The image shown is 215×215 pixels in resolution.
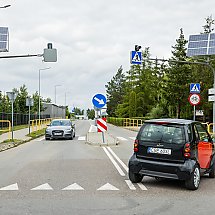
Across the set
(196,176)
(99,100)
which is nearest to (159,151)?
(196,176)

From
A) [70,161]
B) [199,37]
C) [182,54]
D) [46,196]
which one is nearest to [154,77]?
[182,54]

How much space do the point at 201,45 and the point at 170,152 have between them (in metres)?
18.2

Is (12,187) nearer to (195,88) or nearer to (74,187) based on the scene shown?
(74,187)

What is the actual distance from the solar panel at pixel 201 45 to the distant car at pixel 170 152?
16.4 metres

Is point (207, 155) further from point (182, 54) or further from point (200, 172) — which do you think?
point (182, 54)

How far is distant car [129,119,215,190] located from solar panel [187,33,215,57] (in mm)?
16355

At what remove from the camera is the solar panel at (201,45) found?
78.5ft

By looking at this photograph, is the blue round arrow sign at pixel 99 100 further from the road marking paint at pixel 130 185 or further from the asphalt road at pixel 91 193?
the road marking paint at pixel 130 185

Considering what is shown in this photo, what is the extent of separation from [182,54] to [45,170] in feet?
147

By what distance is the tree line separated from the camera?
4512cm

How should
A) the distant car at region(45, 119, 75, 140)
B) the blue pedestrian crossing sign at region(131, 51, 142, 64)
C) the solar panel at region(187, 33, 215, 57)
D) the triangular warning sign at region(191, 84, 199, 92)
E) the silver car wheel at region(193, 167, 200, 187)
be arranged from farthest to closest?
the solar panel at region(187, 33, 215, 57), the distant car at region(45, 119, 75, 140), the blue pedestrian crossing sign at region(131, 51, 142, 64), the triangular warning sign at region(191, 84, 199, 92), the silver car wheel at region(193, 167, 200, 187)

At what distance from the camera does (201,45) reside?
971 inches

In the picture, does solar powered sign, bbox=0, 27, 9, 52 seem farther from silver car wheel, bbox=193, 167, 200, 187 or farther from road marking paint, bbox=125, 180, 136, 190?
silver car wheel, bbox=193, 167, 200, 187

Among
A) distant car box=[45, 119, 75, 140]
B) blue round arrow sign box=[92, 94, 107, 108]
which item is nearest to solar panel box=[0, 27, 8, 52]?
blue round arrow sign box=[92, 94, 107, 108]
